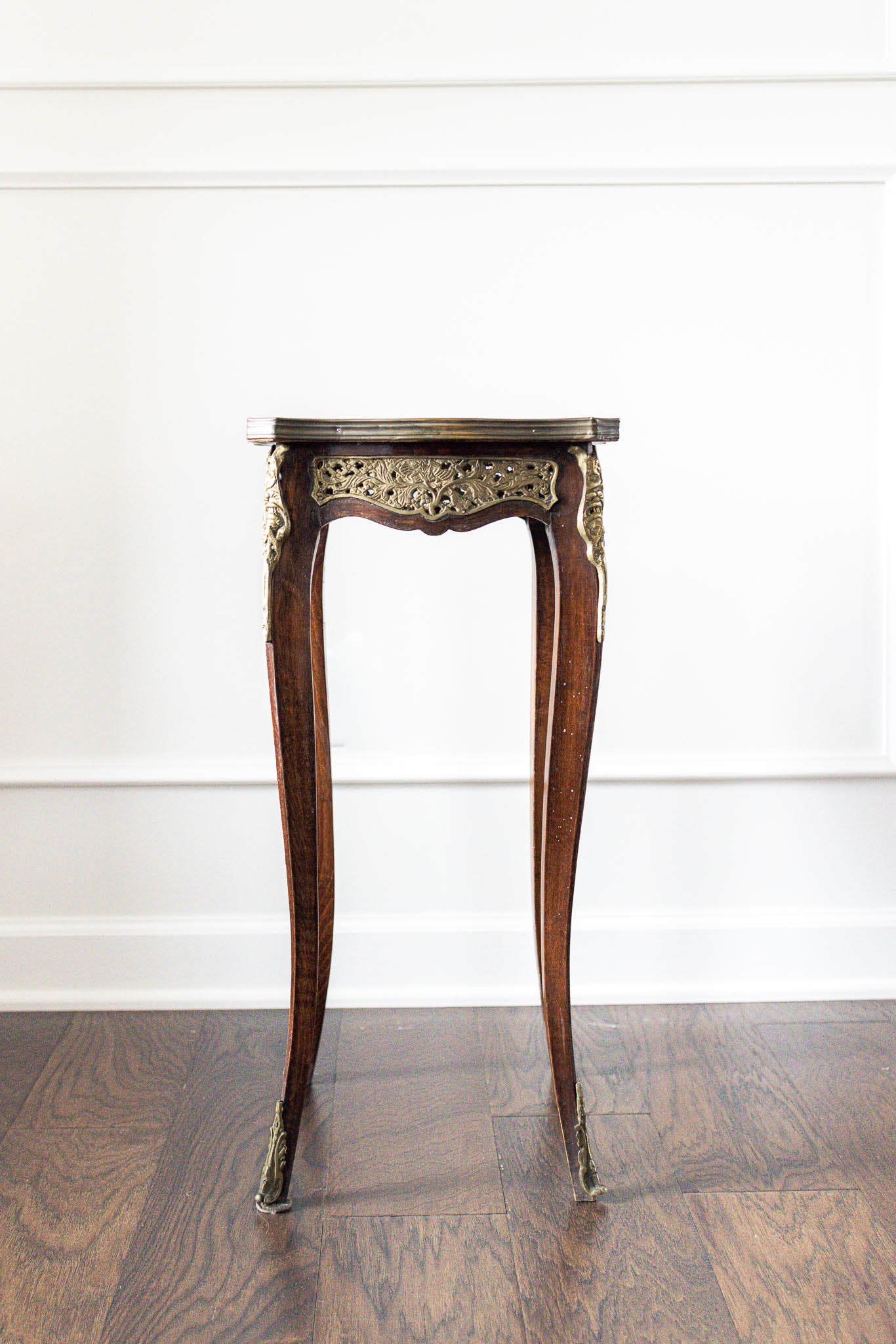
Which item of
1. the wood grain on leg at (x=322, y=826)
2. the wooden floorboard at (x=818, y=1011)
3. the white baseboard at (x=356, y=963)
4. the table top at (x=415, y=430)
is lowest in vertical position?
the wooden floorboard at (x=818, y=1011)

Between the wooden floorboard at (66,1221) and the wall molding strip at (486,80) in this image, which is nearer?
the wooden floorboard at (66,1221)

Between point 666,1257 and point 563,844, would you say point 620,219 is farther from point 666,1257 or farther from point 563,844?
point 666,1257

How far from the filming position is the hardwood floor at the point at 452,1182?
110 centimetres

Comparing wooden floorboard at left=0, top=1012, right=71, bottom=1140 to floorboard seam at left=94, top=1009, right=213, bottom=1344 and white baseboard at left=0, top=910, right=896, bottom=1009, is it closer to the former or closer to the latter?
white baseboard at left=0, top=910, right=896, bottom=1009

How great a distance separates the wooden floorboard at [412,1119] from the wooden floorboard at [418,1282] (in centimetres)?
3

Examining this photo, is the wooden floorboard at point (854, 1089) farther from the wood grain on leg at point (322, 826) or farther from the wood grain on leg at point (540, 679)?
the wood grain on leg at point (322, 826)

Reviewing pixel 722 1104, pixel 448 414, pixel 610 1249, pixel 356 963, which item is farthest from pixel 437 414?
pixel 610 1249

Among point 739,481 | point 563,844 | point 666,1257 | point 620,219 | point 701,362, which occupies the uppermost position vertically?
point 620,219

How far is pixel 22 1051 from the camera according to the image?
1695 millimetres

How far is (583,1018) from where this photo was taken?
1802 mm

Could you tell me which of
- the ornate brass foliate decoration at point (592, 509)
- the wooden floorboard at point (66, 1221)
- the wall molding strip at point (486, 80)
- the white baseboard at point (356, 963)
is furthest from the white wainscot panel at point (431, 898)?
the wall molding strip at point (486, 80)

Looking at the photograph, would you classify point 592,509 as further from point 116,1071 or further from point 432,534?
point 116,1071

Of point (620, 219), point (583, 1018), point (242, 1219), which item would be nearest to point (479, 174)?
point (620, 219)

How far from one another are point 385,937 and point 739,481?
945mm
